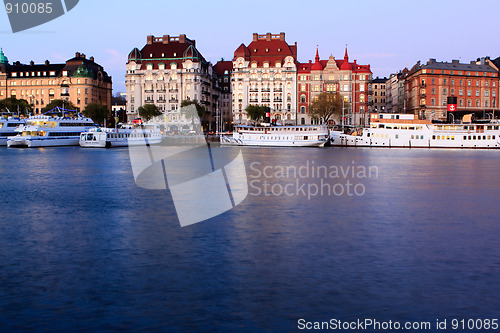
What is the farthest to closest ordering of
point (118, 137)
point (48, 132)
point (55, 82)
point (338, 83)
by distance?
point (55, 82) < point (338, 83) < point (118, 137) < point (48, 132)

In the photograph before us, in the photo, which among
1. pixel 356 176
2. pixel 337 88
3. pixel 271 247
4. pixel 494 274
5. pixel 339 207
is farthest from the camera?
pixel 337 88

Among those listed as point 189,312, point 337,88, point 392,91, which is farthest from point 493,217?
point 392,91

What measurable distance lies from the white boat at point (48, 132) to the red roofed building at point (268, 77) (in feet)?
163

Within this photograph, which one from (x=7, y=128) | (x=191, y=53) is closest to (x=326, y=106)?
(x=191, y=53)

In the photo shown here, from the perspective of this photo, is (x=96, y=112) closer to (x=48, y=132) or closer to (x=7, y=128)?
(x=7, y=128)

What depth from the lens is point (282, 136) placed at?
98.1 metres

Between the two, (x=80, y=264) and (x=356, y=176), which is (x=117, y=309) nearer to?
(x=80, y=264)

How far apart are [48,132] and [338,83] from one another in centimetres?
7436

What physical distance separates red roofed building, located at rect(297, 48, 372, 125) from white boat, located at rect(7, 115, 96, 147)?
194 ft

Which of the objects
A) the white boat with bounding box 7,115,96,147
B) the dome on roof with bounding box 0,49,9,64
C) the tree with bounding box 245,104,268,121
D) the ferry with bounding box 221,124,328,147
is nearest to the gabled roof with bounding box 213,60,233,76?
the tree with bounding box 245,104,268,121

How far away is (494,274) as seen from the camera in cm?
1506

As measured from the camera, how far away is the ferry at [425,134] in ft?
304

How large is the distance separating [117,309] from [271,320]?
3463mm

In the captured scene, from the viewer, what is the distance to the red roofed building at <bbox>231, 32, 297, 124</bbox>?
142500 mm
